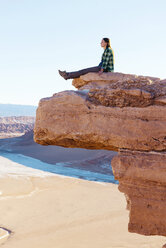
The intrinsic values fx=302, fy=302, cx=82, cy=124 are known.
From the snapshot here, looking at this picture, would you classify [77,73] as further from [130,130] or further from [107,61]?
[130,130]

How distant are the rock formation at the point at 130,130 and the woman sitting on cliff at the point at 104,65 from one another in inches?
40.1

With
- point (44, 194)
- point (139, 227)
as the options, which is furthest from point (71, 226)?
point (139, 227)

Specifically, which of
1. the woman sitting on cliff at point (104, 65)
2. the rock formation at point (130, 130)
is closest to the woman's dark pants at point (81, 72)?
the woman sitting on cliff at point (104, 65)

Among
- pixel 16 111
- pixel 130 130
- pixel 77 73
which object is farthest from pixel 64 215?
pixel 16 111

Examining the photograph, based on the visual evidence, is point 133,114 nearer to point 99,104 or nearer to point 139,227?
point 99,104

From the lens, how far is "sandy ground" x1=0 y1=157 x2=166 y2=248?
23.9 feet

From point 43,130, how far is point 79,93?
55 cm

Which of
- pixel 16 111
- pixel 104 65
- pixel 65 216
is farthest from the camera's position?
pixel 16 111

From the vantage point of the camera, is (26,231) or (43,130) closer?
(43,130)

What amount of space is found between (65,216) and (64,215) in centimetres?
14

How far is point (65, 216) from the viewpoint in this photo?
9.75 meters

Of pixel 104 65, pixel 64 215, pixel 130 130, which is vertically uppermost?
pixel 104 65

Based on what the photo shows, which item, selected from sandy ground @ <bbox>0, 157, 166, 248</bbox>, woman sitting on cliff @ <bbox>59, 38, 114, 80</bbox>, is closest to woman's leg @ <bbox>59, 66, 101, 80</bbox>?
woman sitting on cliff @ <bbox>59, 38, 114, 80</bbox>

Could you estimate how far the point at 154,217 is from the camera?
2.83m
